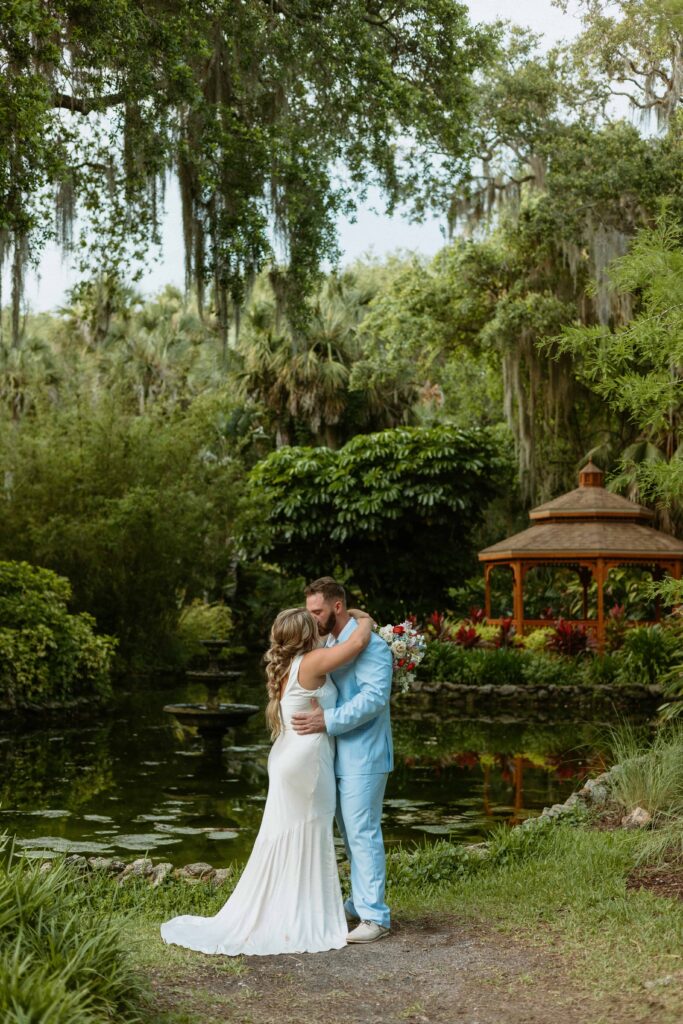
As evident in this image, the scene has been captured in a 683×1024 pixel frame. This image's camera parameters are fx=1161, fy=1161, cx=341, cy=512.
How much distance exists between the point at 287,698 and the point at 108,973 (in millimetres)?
1747

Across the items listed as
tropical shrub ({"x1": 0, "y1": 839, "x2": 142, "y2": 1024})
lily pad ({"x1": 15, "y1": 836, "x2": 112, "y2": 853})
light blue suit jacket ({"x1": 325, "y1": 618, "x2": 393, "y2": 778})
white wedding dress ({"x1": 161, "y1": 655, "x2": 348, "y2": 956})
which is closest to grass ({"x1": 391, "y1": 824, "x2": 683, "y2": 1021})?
white wedding dress ({"x1": 161, "y1": 655, "x2": 348, "y2": 956})

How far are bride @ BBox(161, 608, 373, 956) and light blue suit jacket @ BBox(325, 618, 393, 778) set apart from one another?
0.06m

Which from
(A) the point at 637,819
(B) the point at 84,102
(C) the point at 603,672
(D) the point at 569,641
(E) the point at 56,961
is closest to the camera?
(E) the point at 56,961

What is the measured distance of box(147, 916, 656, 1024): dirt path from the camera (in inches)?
171

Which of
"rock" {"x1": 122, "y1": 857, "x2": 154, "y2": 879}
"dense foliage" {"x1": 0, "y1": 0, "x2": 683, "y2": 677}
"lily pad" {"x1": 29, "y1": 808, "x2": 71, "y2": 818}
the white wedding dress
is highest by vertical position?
"dense foliage" {"x1": 0, "y1": 0, "x2": 683, "y2": 677}

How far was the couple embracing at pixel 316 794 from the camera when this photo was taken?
5.29 m

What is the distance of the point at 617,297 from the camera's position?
74.2 ft

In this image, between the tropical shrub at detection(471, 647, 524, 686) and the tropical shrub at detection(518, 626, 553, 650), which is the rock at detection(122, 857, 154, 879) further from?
the tropical shrub at detection(518, 626, 553, 650)

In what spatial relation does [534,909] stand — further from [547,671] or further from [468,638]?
[468,638]

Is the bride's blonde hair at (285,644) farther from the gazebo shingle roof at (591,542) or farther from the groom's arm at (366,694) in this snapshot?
the gazebo shingle roof at (591,542)

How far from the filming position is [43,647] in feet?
53.4

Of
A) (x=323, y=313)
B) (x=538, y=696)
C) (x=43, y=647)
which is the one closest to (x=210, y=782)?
(x=43, y=647)

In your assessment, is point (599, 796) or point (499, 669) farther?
point (499, 669)

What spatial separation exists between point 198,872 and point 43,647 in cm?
973
